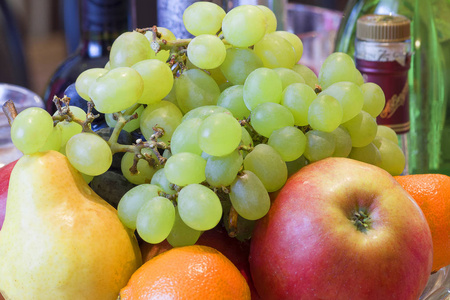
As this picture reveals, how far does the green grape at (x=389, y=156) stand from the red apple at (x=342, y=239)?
0.29 feet

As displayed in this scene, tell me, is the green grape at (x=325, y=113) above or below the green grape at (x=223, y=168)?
above

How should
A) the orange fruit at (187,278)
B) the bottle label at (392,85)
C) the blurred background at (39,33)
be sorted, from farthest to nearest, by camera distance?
1. the blurred background at (39,33)
2. the bottle label at (392,85)
3. the orange fruit at (187,278)

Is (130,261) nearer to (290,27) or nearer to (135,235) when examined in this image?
(135,235)

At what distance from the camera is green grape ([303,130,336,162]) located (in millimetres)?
467

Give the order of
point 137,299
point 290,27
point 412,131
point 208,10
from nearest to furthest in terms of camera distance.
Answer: point 137,299, point 208,10, point 412,131, point 290,27

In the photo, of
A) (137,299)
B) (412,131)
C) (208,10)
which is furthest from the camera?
(412,131)

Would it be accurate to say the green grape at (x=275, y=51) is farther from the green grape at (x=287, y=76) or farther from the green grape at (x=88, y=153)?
the green grape at (x=88, y=153)

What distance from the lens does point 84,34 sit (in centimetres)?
95

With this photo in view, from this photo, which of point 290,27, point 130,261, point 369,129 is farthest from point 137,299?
point 290,27

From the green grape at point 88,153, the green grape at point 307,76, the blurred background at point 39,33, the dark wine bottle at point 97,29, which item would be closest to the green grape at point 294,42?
the green grape at point 307,76

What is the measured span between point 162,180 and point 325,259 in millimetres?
145

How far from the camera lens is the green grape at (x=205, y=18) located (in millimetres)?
514

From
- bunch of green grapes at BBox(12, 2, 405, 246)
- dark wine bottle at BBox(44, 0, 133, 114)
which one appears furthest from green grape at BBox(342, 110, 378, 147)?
dark wine bottle at BBox(44, 0, 133, 114)

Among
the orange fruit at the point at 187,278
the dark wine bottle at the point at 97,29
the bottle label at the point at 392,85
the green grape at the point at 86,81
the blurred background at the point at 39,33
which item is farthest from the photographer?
the blurred background at the point at 39,33
